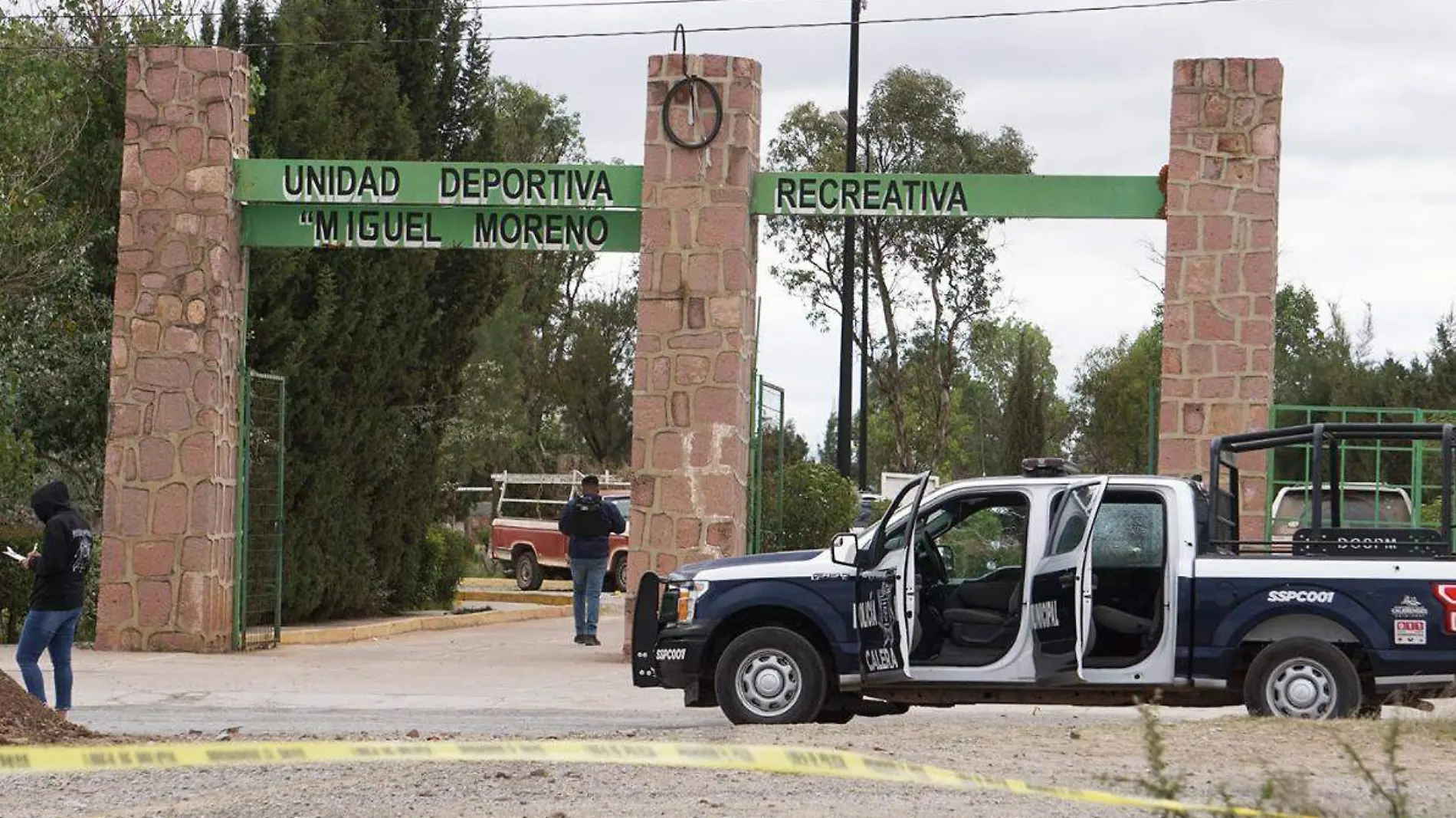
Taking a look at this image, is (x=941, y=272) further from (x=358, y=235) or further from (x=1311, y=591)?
(x=1311, y=591)

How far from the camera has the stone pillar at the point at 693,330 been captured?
1922 cm

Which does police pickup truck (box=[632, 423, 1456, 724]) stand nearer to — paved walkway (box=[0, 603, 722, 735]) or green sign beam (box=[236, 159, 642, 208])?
paved walkway (box=[0, 603, 722, 735])

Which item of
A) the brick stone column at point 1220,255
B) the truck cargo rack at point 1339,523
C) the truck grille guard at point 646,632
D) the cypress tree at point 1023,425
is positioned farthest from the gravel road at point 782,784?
the cypress tree at point 1023,425

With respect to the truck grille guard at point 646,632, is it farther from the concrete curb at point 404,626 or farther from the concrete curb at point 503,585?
the concrete curb at point 503,585

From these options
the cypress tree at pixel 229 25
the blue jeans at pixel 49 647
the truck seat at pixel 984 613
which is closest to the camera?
the truck seat at pixel 984 613

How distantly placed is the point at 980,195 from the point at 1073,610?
7.27 metres

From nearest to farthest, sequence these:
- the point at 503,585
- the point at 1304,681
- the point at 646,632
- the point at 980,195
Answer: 1. the point at 1304,681
2. the point at 646,632
3. the point at 980,195
4. the point at 503,585

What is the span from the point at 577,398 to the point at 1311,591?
42756 millimetres

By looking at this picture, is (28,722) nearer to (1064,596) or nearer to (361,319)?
(1064,596)

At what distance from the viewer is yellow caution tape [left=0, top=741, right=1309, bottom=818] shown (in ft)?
32.5

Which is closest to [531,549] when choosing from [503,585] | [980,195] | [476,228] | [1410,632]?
[503,585]

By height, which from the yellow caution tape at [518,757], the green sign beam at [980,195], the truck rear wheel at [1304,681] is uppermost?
the green sign beam at [980,195]

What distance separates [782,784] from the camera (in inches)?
376

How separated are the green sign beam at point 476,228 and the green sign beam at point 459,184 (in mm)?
171
